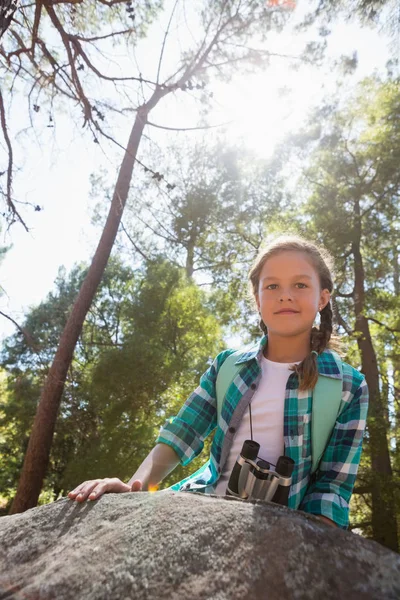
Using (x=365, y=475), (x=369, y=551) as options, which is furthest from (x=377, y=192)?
(x=369, y=551)

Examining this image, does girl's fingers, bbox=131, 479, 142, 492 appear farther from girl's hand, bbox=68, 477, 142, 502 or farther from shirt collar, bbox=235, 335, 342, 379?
shirt collar, bbox=235, 335, 342, 379

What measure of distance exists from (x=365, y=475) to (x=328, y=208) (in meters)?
4.96

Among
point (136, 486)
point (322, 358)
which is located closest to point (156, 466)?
point (136, 486)

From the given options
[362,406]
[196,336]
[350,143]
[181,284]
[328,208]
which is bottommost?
[362,406]

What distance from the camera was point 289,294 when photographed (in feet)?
5.06

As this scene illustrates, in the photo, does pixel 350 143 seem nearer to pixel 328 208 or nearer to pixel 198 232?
pixel 328 208

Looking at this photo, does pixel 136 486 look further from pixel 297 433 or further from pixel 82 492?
pixel 297 433

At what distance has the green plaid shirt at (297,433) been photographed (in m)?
1.28

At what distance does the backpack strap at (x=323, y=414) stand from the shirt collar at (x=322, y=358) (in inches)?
1.7

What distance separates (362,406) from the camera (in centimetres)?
137

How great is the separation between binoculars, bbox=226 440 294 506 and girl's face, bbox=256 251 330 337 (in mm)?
485

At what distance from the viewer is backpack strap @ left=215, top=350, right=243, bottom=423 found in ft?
5.08

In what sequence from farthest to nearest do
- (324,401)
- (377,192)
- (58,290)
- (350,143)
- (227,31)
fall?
1. (58,290)
2. (350,143)
3. (377,192)
4. (227,31)
5. (324,401)

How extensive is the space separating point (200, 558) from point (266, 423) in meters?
0.73
